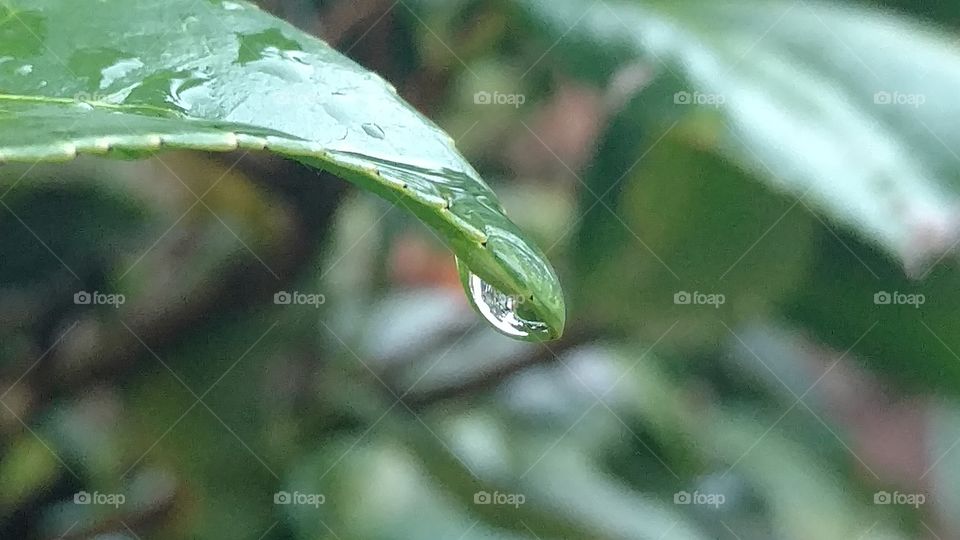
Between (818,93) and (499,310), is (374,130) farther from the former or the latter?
(818,93)

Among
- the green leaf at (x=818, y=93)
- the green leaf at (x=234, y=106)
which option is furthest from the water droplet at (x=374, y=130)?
the green leaf at (x=818, y=93)

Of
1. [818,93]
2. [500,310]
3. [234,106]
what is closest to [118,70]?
[234,106]

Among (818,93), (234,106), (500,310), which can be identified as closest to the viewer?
(234,106)

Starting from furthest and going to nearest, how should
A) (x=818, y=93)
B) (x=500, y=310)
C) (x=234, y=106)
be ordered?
(x=818, y=93) → (x=500, y=310) → (x=234, y=106)

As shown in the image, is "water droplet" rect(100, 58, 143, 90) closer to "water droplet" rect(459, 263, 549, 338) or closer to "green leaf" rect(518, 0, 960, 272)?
"water droplet" rect(459, 263, 549, 338)

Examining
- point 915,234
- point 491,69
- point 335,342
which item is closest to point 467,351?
point 335,342
